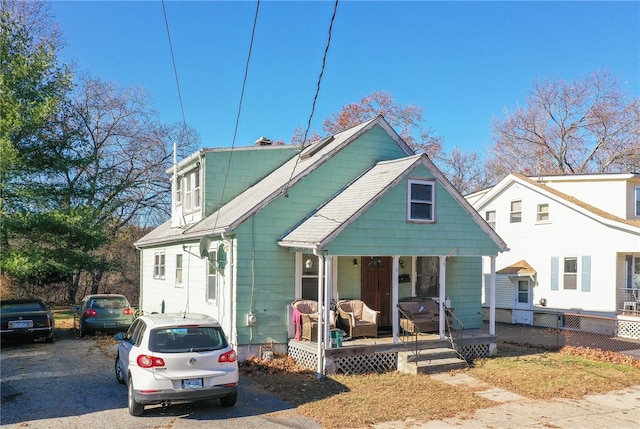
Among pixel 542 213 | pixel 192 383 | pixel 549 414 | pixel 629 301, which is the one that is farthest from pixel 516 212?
pixel 192 383

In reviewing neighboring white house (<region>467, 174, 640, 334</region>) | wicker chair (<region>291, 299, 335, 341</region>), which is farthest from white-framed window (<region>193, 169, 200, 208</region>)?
neighboring white house (<region>467, 174, 640, 334</region>)

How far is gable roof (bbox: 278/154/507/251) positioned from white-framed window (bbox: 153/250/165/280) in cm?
809

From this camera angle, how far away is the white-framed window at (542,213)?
2350 centimetres

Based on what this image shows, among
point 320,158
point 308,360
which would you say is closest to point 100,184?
point 320,158

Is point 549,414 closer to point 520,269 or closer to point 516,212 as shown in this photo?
point 520,269

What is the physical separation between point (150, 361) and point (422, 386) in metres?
5.71

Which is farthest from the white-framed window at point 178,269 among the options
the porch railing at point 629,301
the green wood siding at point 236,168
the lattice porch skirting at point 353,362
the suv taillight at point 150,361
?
the porch railing at point 629,301

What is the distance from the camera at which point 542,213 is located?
2366 cm

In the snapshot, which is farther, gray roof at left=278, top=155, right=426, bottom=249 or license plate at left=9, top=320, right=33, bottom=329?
license plate at left=9, top=320, right=33, bottom=329

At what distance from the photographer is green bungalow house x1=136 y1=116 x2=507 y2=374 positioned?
12.5 m

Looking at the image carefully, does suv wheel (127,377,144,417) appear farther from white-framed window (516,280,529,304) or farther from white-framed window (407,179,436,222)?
white-framed window (516,280,529,304)

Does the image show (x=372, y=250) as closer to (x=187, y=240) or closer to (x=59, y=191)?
(x=187, y=240)

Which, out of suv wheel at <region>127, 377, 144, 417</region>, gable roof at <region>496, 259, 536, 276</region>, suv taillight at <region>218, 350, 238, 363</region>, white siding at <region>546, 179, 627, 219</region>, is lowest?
suv wheel at <region>127, 377, 144, 417</region>

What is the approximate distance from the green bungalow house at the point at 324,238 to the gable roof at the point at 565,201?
8354 millimetres
